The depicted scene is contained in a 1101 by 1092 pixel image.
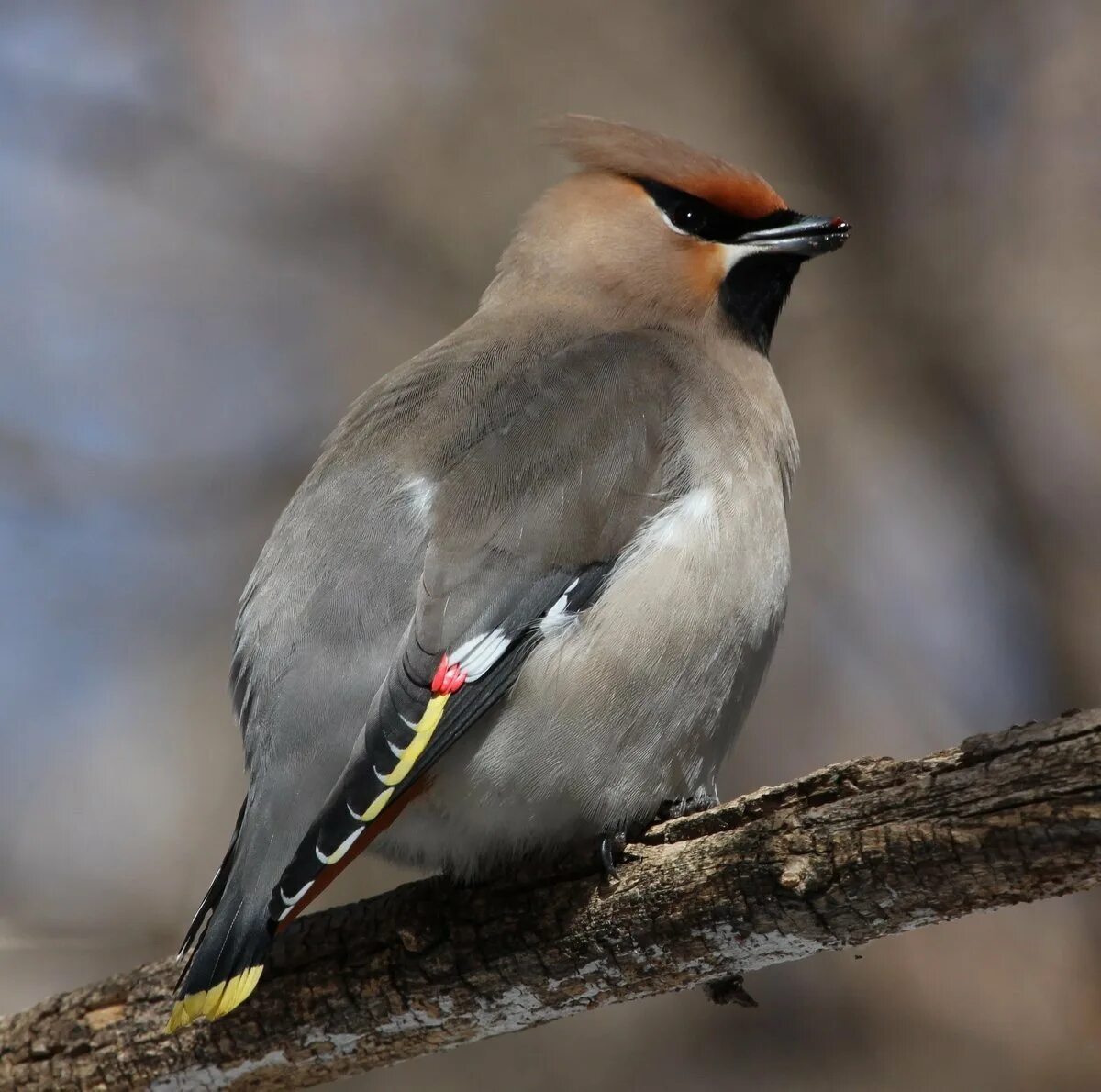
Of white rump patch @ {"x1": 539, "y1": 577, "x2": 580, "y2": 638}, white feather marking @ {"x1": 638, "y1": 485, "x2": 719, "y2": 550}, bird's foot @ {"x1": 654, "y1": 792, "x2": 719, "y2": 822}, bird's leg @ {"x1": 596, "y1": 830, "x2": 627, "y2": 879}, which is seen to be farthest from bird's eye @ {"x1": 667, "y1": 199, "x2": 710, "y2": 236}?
bird's leg @ {"x1": 596, "y1": 830, "x2": 627, "y2": 879}

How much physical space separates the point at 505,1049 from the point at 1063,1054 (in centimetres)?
212

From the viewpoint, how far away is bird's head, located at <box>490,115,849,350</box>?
4547 millimetres

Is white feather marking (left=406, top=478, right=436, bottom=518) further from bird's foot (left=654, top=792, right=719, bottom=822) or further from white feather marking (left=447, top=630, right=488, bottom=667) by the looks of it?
bird's foot (left=654, top=792, right=719, bottom=822)

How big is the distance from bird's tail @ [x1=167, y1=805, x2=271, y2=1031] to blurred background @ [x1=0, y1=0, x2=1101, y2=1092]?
2623 mm

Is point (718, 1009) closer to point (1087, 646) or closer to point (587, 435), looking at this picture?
point (1087, 646)

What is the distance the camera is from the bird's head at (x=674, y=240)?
179 inches

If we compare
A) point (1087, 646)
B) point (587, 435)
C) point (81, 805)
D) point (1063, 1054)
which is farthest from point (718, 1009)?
point (587, 435)

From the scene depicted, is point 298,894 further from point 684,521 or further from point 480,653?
point 684,521

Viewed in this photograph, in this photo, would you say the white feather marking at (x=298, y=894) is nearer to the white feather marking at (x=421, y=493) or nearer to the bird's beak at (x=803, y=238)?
the white feather marking at (x=421, y=493)

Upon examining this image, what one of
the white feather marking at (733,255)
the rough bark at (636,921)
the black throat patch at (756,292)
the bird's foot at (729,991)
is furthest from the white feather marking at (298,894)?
the white feather marking at (733,255)

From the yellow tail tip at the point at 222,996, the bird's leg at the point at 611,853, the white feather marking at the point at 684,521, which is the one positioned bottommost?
the yellow tail tip at the point at 222,996

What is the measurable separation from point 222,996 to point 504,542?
1.11 m

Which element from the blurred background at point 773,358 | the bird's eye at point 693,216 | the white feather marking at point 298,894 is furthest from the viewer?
the blurred background at point 773,358

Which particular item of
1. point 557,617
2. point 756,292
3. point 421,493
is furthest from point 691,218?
point 557,617
